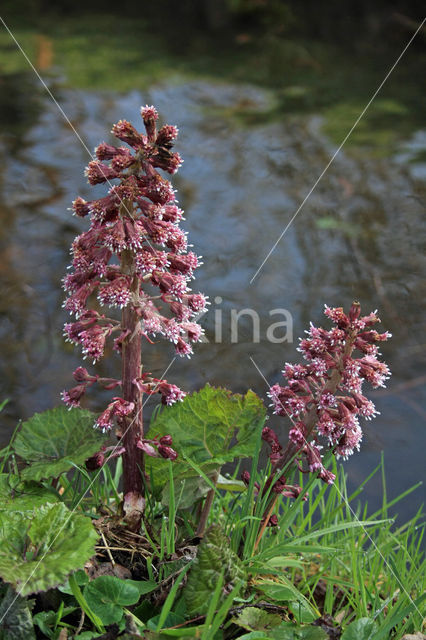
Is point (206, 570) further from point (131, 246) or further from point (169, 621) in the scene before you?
point (131, 246)

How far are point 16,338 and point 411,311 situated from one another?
2295 millimetres

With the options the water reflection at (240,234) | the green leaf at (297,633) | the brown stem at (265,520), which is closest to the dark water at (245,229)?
the water reflection at (240,234)

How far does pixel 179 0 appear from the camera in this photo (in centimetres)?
985

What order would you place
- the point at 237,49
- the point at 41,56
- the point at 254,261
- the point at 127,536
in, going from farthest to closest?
1. the point at 237,49
2. the point at 41,56
3. the point at 254,261
4. the point at 127,536

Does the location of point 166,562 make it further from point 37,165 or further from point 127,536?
point 37,165

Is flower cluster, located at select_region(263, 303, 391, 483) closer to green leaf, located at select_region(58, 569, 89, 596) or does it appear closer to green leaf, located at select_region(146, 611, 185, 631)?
green leaf, located at select_region(146, 611, 185, 631)

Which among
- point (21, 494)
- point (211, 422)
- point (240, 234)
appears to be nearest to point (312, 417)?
point (211, 422)

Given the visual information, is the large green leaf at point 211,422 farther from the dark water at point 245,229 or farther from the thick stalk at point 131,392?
the dark water at point 245,229

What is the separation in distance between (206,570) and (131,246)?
0.77 meters

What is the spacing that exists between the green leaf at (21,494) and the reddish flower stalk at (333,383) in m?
0.60

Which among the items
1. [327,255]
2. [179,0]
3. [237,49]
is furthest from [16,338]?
[179,0]

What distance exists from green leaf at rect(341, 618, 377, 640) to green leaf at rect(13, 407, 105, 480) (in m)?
0.76

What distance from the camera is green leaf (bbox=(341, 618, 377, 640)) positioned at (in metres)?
1.68

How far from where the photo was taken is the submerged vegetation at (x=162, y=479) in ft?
5.32
